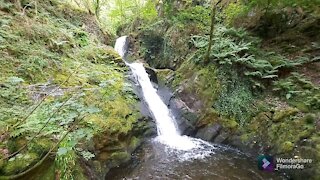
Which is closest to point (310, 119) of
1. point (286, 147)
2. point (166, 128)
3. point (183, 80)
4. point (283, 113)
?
point (283, 113)

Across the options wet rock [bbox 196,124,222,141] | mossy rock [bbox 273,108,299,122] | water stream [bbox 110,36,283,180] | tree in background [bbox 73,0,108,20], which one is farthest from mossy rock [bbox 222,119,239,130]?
tree in background [bbox 73,0,108,20]

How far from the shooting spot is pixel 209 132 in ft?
26.5

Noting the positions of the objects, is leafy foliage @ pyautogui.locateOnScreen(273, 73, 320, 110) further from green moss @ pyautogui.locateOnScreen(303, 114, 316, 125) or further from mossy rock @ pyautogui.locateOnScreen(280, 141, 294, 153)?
mossy rock @ pyautogui.locateOnScreen(280, 141, 294, 153)

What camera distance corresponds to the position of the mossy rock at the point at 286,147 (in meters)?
6.37

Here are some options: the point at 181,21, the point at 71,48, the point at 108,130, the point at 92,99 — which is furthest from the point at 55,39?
the point at 181,21

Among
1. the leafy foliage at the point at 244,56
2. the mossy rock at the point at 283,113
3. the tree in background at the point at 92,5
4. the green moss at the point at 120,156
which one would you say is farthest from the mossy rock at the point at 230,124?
the tree in background at the point at 92,5

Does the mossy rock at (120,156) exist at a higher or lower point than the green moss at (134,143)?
lower

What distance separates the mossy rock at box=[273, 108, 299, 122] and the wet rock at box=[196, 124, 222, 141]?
1.71 m

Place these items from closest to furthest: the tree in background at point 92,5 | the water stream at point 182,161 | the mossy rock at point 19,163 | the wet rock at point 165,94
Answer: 1. the mossy rock at point 19,163
2. the water stream at point 182,161
3. the wet rock at point 165,94
4. the tree in background at point 92,5

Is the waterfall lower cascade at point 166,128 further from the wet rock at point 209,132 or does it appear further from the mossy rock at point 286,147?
the mossy rock at point 286,147

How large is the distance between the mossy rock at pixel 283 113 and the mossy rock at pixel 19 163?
6.36 meters

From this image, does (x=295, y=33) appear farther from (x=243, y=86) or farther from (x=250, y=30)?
(x=243, y=86)

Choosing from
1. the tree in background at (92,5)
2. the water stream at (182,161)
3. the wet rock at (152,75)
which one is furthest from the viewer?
the tree in background at (92,5)

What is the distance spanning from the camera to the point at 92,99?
6242mm
